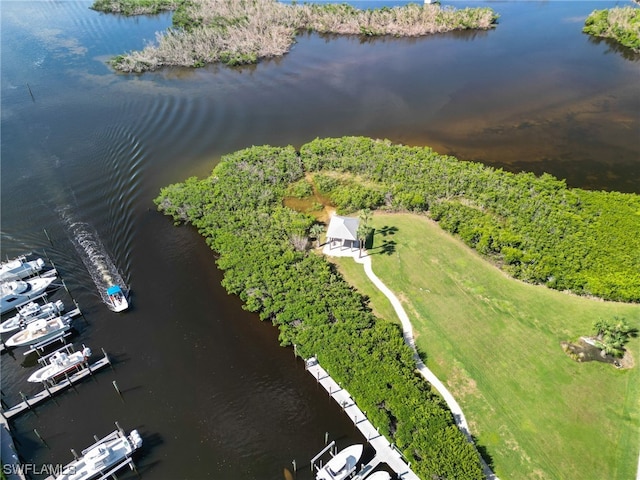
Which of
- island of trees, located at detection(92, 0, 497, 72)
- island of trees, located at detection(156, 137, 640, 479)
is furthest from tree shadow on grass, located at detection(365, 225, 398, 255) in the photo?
island of trees, located at detection(92, 0, 497, 72)

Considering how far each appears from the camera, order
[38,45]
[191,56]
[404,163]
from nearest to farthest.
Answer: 1. [404,163]
2. [191,56]
3. [38,45]

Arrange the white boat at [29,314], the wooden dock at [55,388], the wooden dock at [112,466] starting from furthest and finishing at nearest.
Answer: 1. the white boat at [29,314]
2. the wooden dock at [55,388]
3. the wooden dock at [112,466]

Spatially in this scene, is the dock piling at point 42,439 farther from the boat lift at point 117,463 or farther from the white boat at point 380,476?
the white boat at point 380,476

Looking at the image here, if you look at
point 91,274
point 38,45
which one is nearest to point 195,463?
point 91,274

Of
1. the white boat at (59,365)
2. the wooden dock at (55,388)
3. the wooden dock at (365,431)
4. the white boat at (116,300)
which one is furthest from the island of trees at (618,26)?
the white boat at (59,365)

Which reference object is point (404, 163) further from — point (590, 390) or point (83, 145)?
point (83, 145)
